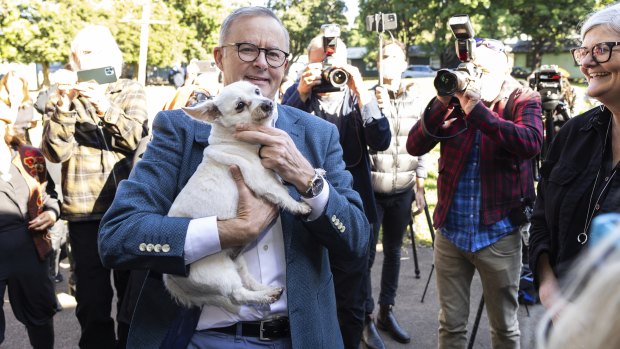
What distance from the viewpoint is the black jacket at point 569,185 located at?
2355 millimetres

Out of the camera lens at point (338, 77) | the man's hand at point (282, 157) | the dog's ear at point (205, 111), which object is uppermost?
the camera lens at point (338, 77)

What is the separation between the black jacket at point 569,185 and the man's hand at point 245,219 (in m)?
1.35

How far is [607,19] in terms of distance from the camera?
228cm

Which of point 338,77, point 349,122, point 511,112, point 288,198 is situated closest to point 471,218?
→ point 511,112

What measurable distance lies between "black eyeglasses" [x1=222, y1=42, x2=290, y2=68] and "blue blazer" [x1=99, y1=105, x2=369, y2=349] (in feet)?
1.15

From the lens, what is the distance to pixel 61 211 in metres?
4.13

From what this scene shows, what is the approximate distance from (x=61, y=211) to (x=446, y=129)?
9.80ft

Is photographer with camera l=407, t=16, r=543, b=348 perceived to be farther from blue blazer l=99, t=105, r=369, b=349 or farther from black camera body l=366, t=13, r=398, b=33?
blue blazer l=99, t=105, r=369, b=349

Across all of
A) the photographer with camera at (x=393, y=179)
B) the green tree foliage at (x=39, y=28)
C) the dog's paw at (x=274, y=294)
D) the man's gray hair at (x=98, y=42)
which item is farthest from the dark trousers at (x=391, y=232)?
the green tree foliage at (x=39, y=28)

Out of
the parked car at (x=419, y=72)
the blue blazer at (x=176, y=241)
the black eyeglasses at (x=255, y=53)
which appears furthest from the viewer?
the parked car at (x=419, y=72)

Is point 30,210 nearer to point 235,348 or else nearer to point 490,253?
point 235,348

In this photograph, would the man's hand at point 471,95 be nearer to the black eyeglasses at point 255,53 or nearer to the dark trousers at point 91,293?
the black eyeglasses at point 255,53

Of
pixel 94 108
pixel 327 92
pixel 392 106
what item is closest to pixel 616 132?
pixel 327 92

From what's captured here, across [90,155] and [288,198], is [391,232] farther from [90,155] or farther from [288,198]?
[288,198]
